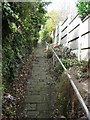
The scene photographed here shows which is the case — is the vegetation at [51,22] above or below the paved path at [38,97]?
above

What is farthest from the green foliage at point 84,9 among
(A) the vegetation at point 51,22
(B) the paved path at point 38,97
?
(A) the vegetation at point 51,22

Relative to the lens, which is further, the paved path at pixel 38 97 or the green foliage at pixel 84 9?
the green foliage at pixel 84 9

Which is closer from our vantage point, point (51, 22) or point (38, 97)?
point (38, 97)

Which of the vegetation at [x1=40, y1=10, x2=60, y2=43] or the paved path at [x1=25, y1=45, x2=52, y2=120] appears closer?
the paved path at [x1=25, y1=45, x2=52, y2=120]

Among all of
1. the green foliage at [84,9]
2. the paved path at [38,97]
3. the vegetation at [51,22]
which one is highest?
the vegetation at [51,22]

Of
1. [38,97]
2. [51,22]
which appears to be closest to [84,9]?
[38,97]

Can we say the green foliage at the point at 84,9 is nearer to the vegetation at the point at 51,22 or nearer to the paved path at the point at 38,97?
the paved path at the point at 38,97

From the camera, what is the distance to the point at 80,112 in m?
3.51

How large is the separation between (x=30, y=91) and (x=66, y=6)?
2330 centimetres

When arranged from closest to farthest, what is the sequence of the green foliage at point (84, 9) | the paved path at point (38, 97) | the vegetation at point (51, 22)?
the paved path at point (38, 97) → the green foliage at point (84, 9) → the vegetation at point (51, 22)

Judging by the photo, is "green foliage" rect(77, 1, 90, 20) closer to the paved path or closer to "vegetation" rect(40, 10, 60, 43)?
the paved path

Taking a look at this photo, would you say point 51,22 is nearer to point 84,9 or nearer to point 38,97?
point 84,9

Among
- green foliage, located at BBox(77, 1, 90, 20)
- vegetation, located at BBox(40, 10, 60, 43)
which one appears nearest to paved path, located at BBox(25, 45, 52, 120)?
green foliage, located at BBox(77, 1, 90, 20)

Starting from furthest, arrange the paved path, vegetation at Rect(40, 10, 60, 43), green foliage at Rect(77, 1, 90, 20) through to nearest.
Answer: vegetation at Rect(40, 10, 60, 43), green foliage at Rect(77, 1, 90, 20), the paved path
